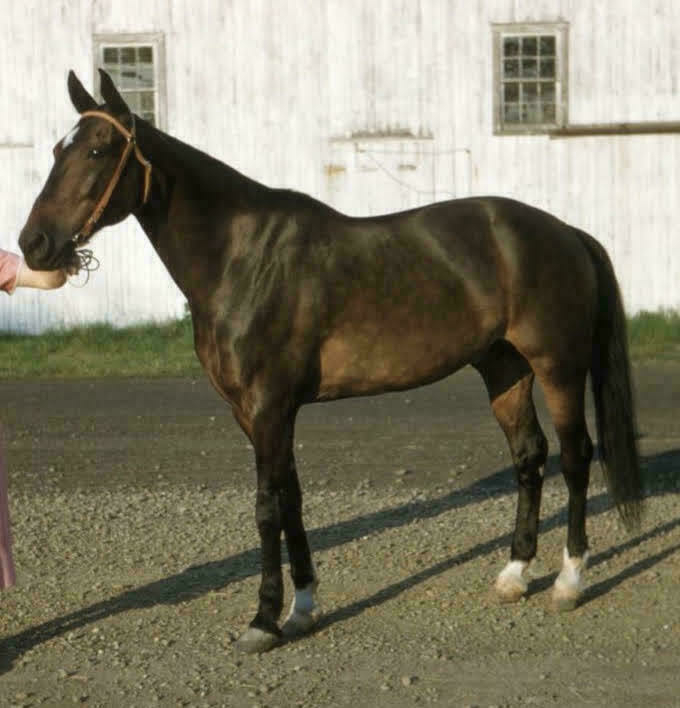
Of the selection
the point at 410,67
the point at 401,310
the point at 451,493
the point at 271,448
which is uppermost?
the point at 410,67

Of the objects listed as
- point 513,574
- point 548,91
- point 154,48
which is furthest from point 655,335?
point 513,574

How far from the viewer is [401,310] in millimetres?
6391

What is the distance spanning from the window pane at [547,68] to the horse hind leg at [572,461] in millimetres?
12011

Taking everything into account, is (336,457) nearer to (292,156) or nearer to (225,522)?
(225,522)

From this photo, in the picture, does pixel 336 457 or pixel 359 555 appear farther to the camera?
pixel 336 457

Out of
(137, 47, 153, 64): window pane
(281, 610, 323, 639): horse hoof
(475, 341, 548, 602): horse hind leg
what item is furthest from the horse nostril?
(137, 47, 153, 64): window pane

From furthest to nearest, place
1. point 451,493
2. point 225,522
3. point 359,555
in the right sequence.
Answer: point 451,493
point 225,522
point 359,555

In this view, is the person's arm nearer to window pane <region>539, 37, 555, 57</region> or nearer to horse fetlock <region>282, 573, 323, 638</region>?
horse fetlock <region>282, 573, 323, 638</region>

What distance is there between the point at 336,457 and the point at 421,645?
435 centimetres

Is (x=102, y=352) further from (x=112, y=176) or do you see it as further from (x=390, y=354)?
(x=112, y=176)

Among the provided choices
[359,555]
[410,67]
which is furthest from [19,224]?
[359,555]

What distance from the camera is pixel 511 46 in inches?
714

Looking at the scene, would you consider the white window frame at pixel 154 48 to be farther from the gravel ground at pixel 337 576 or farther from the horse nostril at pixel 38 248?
the horse nostril at pixel 38 248

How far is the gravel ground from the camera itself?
5582 millimetres
